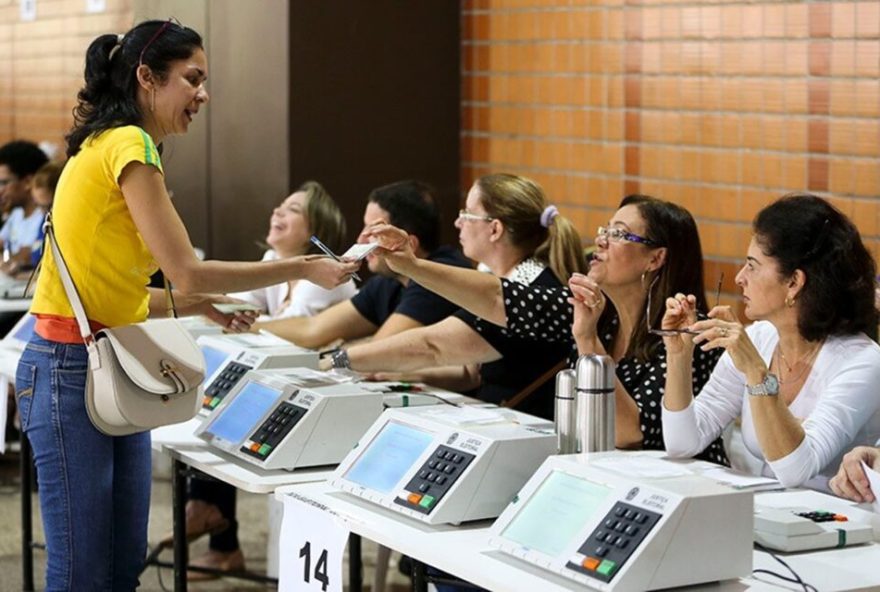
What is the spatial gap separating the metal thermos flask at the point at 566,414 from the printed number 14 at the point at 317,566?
0.50 metres

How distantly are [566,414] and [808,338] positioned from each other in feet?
2.12

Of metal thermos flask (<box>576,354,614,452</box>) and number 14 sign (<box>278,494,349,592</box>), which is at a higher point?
metal thermos flask (<box>576,354,614,452</box>)

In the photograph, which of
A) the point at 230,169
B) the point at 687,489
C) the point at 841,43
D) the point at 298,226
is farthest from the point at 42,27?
the point at 687,489

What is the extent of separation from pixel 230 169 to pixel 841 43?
2.78 m

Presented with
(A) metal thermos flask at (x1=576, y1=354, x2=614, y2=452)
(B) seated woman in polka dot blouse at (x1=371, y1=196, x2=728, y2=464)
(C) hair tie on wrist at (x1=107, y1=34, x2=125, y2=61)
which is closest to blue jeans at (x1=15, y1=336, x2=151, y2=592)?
(C) hair tie on wrist at (x1=107, y1=34, x2=125, y2=61)

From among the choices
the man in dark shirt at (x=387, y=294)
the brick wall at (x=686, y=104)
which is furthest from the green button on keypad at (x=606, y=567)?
the brick wall at (x=686, y=104)

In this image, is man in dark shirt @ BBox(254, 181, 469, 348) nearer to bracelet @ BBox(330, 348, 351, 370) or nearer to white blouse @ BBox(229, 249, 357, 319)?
white blouse @ BBox(229, 249, 357, 319)

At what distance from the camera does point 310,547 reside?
9.56 feet

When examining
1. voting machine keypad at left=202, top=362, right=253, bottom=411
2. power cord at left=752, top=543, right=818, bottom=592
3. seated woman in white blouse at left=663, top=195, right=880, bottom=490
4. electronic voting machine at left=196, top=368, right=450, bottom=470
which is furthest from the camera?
voting machine keypad at left=202, top=362, right=253, bottom=411

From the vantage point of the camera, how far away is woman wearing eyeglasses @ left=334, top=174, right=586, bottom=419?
13.2ft

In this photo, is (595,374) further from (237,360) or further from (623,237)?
(237,360)

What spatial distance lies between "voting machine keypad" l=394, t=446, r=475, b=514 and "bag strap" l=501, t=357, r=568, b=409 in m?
1.09

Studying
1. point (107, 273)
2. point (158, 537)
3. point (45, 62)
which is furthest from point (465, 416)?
point (45, 62)

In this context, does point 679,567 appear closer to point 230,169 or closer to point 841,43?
point 841,43
